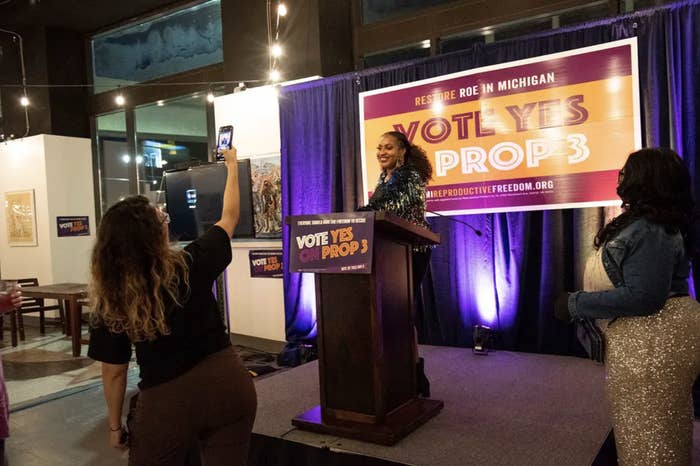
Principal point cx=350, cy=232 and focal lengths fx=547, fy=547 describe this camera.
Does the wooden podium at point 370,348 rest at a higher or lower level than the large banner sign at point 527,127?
lower

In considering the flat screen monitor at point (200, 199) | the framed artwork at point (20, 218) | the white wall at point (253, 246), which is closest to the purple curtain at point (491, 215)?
the white wall at point (253, 246)

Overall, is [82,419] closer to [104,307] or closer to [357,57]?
[104,307]


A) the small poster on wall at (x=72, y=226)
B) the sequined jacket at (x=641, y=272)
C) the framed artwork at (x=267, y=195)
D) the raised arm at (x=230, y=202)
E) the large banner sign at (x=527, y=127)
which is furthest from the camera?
the small poster on wall at (x=72, y=226)

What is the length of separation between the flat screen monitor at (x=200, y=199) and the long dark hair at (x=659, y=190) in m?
4.08

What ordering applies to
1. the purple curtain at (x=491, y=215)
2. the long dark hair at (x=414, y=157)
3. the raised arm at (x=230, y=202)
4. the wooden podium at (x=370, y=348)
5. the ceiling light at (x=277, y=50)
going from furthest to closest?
the ceiling light at (x=277, y=50) → the purple curtain at (x=491, y=215) → the long dark hair at (x=414, y=157) → the wooden podium at (x=370, y=348) → the raised arm at (x=230, y=202)

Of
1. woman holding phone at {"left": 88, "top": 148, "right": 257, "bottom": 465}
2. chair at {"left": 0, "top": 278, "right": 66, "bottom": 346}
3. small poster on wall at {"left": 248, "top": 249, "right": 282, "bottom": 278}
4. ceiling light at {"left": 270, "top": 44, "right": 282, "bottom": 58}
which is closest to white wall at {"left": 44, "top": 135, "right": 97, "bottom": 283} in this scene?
chair at {"left": 0, "top": 278, "right": 66, "bottom": 346}

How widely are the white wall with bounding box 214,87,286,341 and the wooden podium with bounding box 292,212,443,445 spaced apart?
3044mm

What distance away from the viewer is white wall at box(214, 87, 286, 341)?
561 cm

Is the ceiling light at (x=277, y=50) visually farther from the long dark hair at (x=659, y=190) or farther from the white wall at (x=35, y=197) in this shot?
the long dark hair at (x=659, y=190)

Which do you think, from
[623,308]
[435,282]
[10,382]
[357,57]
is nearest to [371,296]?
[623,308]

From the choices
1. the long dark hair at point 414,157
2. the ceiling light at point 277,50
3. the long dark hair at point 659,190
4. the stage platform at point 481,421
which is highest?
the ceiling light at point 277,50

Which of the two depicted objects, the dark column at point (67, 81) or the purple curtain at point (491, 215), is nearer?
the purple curtain at point (491, 215)

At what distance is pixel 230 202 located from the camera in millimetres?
1866

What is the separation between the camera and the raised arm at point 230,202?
5.82ft
